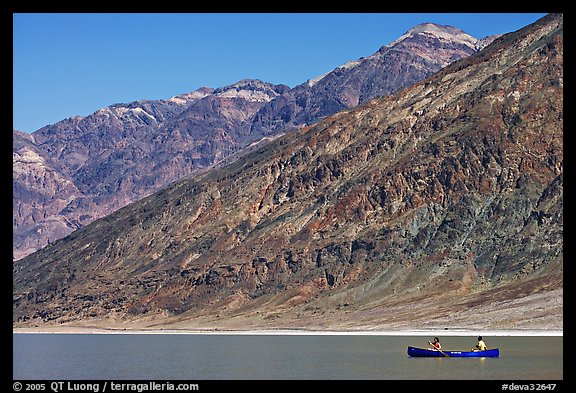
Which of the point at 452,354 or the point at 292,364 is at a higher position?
the point at 452,354

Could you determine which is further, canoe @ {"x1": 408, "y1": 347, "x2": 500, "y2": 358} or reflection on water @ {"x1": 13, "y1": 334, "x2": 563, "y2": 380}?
canoe @ {"x1": 408, "y1": 347, "x2": 500, "y2": 358}

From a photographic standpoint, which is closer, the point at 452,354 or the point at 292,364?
the point at 292,364

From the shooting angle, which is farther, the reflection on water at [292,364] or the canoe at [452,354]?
the canoe at [452,354]
